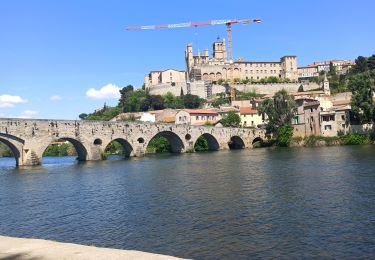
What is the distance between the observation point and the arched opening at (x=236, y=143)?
9145cm

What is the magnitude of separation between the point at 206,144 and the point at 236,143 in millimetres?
7136

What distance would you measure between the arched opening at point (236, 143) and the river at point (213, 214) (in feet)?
176

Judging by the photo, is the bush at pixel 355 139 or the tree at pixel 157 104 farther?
the tree at pixel 157 104

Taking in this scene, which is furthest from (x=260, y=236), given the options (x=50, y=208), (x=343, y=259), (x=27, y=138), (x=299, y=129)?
(x=299, y=129)

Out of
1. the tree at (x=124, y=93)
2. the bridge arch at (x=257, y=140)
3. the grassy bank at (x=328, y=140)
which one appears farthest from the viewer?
the tree at (x=124, y=93)

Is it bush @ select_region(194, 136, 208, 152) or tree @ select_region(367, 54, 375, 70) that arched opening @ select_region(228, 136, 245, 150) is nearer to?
bush @ select_region(194, 136, 208, 152)

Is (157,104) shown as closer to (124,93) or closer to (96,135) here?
(124,93)

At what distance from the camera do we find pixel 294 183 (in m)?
30.6

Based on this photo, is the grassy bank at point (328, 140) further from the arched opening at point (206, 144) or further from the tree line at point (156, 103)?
the tree line at point (156, 103)

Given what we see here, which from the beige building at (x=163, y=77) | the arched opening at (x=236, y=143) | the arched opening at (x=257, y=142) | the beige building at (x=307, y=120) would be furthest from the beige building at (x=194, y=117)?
the beige building at (x=163, y=77)

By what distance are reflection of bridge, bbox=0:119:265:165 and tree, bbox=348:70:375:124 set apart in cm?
2243

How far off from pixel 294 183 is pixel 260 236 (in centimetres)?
1438

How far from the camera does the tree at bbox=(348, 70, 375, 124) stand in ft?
243

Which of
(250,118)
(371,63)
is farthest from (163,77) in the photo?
(371,63)
